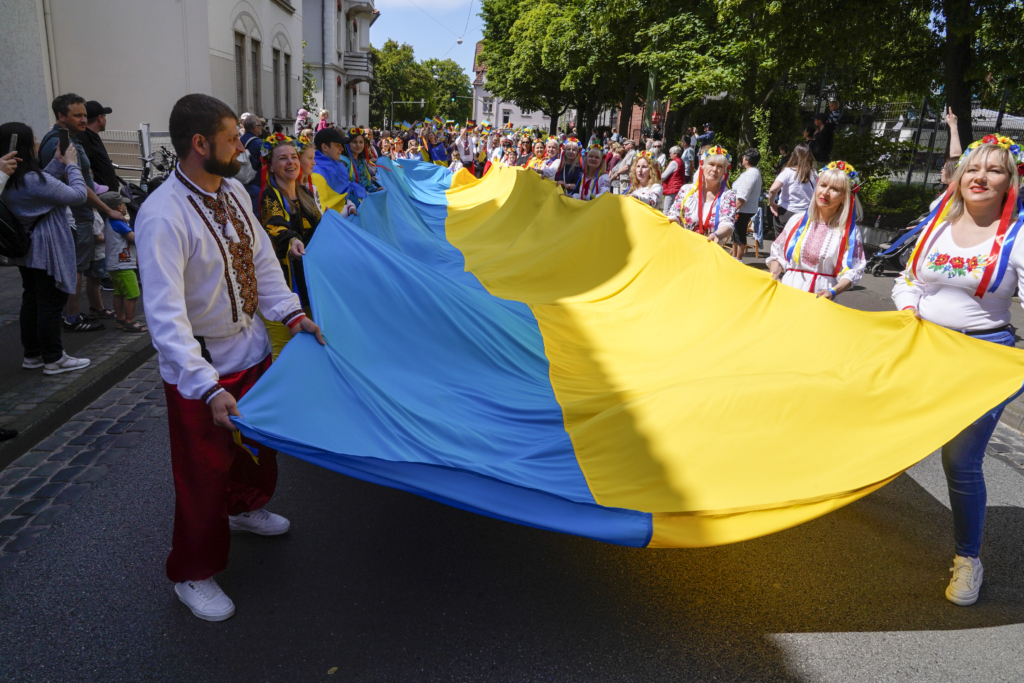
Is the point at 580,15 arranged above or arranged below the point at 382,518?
above

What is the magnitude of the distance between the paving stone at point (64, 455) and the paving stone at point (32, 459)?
0.05 meters

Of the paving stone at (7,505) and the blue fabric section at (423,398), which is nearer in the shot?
the blue fabric section at (423,398)

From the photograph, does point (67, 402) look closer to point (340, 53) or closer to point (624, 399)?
point (624, 399)

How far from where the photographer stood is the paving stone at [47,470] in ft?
14.3

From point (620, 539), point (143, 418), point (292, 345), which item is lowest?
point (143, 418)

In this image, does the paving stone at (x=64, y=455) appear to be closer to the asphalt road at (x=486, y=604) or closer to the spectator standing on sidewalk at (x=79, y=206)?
the asphalt road at (x=486, y=604)

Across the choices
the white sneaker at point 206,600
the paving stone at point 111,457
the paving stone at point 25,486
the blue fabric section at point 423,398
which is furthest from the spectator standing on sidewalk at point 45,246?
the white sneaker at point 206,600

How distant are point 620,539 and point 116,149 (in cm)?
1610

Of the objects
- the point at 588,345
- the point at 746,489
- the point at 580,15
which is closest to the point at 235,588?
the point at 746,489

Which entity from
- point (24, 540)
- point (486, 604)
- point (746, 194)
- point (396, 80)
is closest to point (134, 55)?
point (746, 194)

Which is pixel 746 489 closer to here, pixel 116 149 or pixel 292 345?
pixel 292 345

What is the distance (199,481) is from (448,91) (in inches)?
4737

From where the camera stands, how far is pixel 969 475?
3324mm

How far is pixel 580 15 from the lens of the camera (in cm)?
2859
